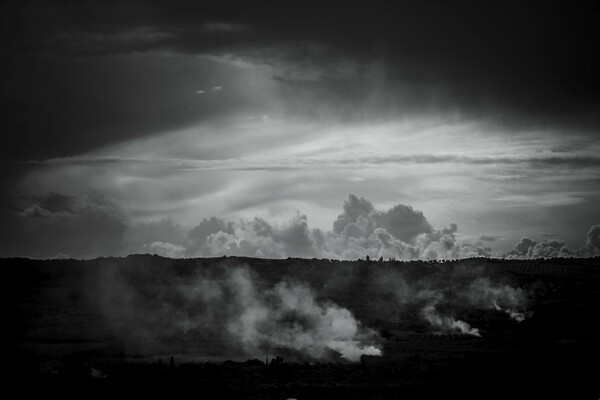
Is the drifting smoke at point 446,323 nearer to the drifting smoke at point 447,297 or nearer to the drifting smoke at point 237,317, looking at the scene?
the drifting smoke at point 447,297

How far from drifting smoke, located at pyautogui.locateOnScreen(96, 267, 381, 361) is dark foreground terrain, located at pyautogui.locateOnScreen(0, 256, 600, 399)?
430mm

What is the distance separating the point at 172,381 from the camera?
5444 cm

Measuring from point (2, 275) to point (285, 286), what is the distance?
194 ft

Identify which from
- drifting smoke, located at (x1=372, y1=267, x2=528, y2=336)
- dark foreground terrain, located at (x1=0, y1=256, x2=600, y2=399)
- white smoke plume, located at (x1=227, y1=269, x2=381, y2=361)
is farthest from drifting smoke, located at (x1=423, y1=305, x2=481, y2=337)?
white smoke plume, located at (x1=227, y1=269, x2=381, y2=361)

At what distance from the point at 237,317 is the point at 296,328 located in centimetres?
1279

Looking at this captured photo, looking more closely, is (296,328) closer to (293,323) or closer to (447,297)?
(293,323)

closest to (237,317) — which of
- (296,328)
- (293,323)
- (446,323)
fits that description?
(293,323)

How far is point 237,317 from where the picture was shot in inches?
3907

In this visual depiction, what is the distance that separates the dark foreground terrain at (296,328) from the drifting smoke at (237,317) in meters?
0.43

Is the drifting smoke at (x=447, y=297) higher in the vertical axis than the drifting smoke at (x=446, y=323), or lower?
higher

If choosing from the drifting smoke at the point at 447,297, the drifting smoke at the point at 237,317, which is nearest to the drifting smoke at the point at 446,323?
the drifting smoke at the point at 447,297

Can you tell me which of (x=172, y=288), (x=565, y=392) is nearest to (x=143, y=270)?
(x=172, y=288)

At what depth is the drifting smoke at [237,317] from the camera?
8231 cm

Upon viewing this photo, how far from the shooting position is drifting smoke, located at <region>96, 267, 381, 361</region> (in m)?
82.3
